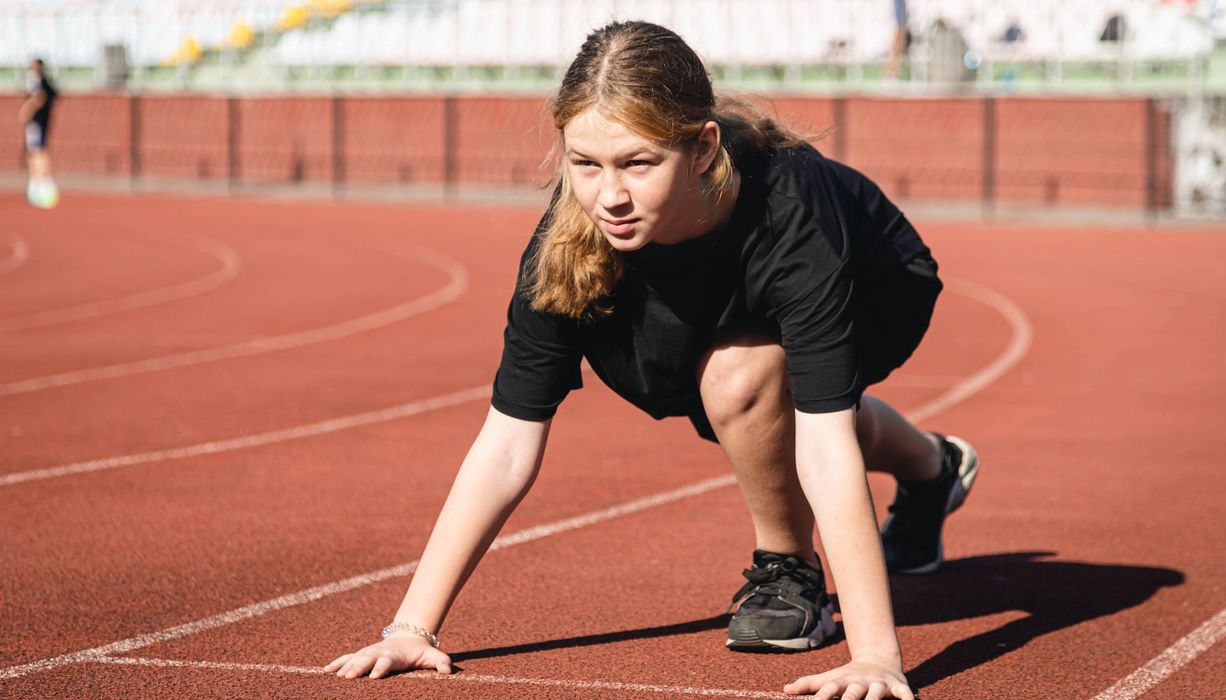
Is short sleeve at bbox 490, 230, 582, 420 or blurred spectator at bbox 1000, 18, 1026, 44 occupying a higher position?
blurred spectator at bbox 1000, 18, 1026, 44

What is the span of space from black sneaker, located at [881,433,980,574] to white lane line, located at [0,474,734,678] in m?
1.21

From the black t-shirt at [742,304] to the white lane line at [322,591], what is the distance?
1.12 m

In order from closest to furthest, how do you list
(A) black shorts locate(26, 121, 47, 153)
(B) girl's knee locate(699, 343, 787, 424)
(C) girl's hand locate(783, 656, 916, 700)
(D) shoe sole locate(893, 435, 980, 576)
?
(C) girl's hand locate(783, 656, 916, 700), (B) girl's knee locate(699, 343, 787, 424), (D) shoe sole locate(893, 435, 980, 576), (A) black shorts locate(26, 121, 47, 153)

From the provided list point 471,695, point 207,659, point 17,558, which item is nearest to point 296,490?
point 17,558

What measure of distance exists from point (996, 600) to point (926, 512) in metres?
0.34

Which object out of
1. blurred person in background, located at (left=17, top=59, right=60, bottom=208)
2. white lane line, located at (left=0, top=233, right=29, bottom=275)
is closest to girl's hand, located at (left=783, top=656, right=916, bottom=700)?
white lane line, located at (left=0, top=233, right=29, bottom=275)

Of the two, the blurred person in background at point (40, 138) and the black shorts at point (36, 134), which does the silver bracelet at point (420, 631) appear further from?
the blurred person in background at point (40, 138)

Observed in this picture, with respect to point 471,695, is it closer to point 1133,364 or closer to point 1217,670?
point 1217,670

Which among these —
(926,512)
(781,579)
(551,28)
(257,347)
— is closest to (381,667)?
(781,579)

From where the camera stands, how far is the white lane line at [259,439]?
688 centimetres

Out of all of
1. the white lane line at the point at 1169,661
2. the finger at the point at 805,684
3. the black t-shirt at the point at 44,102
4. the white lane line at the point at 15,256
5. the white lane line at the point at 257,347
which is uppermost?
the black t-shirt at the point at 44,102

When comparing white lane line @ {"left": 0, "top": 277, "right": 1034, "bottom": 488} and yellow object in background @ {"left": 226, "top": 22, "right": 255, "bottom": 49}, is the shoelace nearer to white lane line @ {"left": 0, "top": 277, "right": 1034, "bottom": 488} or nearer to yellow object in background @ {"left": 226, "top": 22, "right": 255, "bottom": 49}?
white lane line @ {"left": 0, "top": 277, "right": 1034, "bottom": 488}

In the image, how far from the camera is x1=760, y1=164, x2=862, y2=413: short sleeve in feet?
12.1

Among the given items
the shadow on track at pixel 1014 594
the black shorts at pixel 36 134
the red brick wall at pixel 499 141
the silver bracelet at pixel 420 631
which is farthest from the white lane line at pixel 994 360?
the black shorts at pixel 36 134
